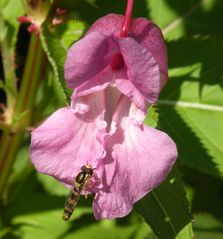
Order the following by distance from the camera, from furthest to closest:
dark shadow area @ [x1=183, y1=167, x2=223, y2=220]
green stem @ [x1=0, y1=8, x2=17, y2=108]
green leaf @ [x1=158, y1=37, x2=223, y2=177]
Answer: dark shadow area @ [x1=183, y1=167, x2=223, y2=220], green stem @ [x1=0, y1=8, x2=17, y2=108], green leaf @ [x1=158, y1=37, x2=223, y2=177]

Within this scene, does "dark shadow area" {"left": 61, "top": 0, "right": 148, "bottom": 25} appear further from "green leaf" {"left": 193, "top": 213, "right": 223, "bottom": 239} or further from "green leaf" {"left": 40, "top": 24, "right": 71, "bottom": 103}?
"green leaf" {"left": 193, "top": 213, "right": 223, "bottom": 239}

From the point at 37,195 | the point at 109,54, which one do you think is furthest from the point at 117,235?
the point at 109,54

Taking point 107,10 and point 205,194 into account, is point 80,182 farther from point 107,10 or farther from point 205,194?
point 205,194

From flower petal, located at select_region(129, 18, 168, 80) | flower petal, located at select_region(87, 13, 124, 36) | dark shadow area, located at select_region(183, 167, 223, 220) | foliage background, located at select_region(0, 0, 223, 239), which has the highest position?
flower petal, located at select_region(87, 13, 124, 36)

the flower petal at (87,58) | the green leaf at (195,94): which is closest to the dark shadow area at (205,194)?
the green leaf at (195,94)

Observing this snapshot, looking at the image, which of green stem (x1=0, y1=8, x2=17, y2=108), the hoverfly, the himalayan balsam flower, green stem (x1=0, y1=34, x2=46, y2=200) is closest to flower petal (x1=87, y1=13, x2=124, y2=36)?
the himalayan balsam flower

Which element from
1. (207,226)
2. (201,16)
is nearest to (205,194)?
(207,226)

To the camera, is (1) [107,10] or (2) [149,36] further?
(1) [107,10]
